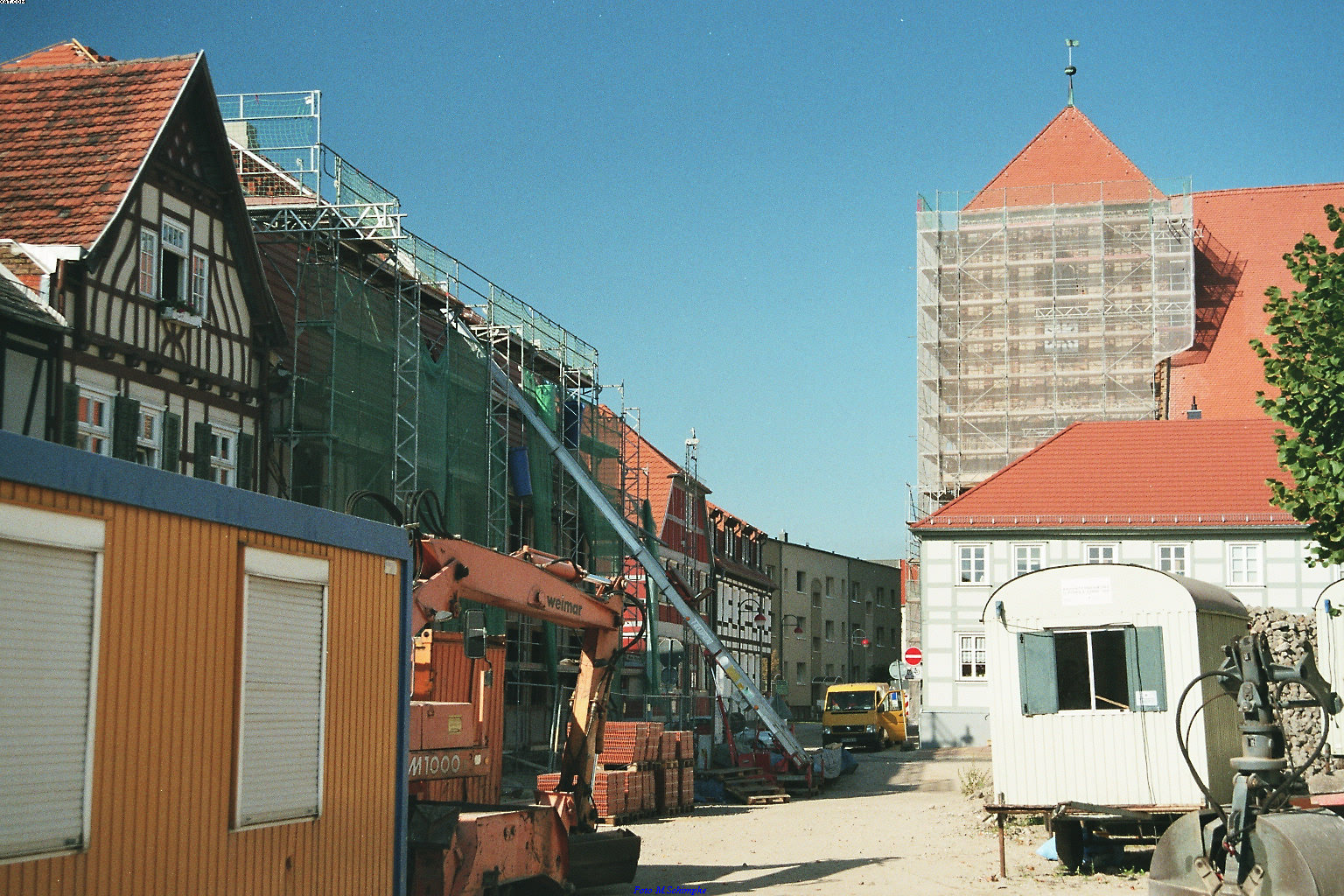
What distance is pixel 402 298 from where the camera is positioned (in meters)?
30.0

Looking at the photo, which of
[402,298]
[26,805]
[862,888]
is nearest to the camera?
[26,805]

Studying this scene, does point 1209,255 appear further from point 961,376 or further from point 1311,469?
point 1311,469

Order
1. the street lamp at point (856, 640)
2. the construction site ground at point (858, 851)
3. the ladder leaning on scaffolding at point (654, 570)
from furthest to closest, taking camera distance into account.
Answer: the street lamp at point (856, 640)
the ladder leaning on scaffolding at point (654, 570)
the construction site ground at point (858, 851)

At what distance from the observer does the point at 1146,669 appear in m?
16.5

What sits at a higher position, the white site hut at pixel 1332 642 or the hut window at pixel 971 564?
the hut window at pixel 971 564

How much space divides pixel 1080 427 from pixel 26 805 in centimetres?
4333

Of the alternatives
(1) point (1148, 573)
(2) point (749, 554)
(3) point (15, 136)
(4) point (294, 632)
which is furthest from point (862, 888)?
(2) point (749, 554)

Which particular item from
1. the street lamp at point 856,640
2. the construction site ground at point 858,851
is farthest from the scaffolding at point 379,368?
the street lamp at point 856,640

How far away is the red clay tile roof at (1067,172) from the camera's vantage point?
53.8m

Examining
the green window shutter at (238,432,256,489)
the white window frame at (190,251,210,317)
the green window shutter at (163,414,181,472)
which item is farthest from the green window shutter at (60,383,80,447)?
the green window shutter at (238,432,256,489)

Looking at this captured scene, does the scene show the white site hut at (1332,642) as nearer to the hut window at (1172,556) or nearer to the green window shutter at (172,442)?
the green window shutter at (172,442)

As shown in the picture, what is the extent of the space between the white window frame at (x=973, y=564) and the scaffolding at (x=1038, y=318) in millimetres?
6498

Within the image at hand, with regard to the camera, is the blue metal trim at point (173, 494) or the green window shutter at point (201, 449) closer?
the blue metal trim at point (173, 494)

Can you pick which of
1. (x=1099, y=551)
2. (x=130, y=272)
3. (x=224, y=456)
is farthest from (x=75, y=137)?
(x=1099, y=551)
